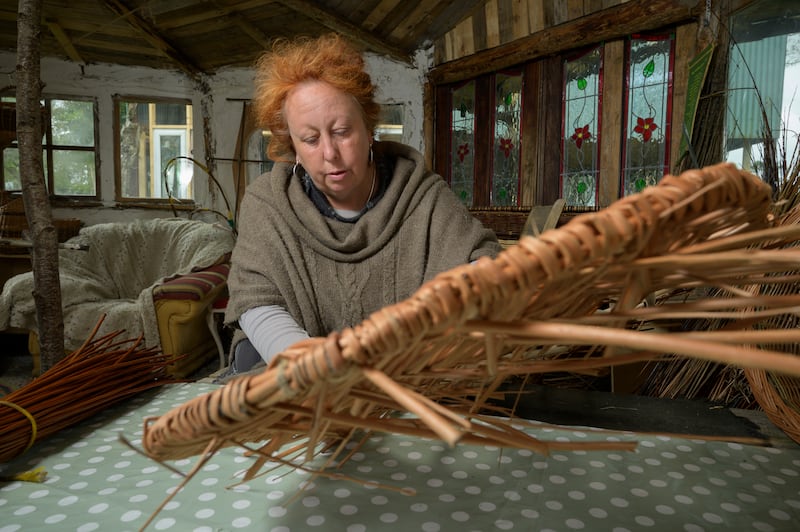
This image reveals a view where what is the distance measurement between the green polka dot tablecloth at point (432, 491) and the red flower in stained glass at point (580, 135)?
3.27 metres

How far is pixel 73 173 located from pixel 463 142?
3.84 metres

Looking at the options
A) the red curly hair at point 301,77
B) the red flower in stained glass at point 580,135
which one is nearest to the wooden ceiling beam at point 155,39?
the red flower in stained glass at point 580,135

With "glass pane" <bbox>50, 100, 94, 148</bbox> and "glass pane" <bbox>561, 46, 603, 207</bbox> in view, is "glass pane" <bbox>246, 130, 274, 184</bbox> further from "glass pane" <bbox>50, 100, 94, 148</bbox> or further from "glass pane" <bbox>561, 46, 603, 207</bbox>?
"glass pane" <bbox>561, 46, 603, 207</bbox>

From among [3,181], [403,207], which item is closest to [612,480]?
[403,207]

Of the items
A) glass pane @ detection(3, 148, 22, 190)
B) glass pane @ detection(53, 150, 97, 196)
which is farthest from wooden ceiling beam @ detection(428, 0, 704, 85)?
glass pane @ detection(3, 148, 22, 190)

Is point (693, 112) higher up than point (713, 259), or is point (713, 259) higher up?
point (693, 112)

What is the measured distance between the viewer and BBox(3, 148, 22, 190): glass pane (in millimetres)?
5215

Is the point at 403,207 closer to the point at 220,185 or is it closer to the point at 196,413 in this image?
the point at 196,413

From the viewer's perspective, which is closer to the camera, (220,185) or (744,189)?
(744,189)

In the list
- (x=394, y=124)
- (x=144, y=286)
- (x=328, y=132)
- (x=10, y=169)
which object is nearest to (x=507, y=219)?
(x=394, y=124)

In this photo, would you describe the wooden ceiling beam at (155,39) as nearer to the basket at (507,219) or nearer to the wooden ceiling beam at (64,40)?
the wooden ceiling beam at (64,40)

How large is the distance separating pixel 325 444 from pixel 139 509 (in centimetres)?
27

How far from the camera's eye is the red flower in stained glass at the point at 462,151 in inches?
186

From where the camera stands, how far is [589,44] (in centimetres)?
371
